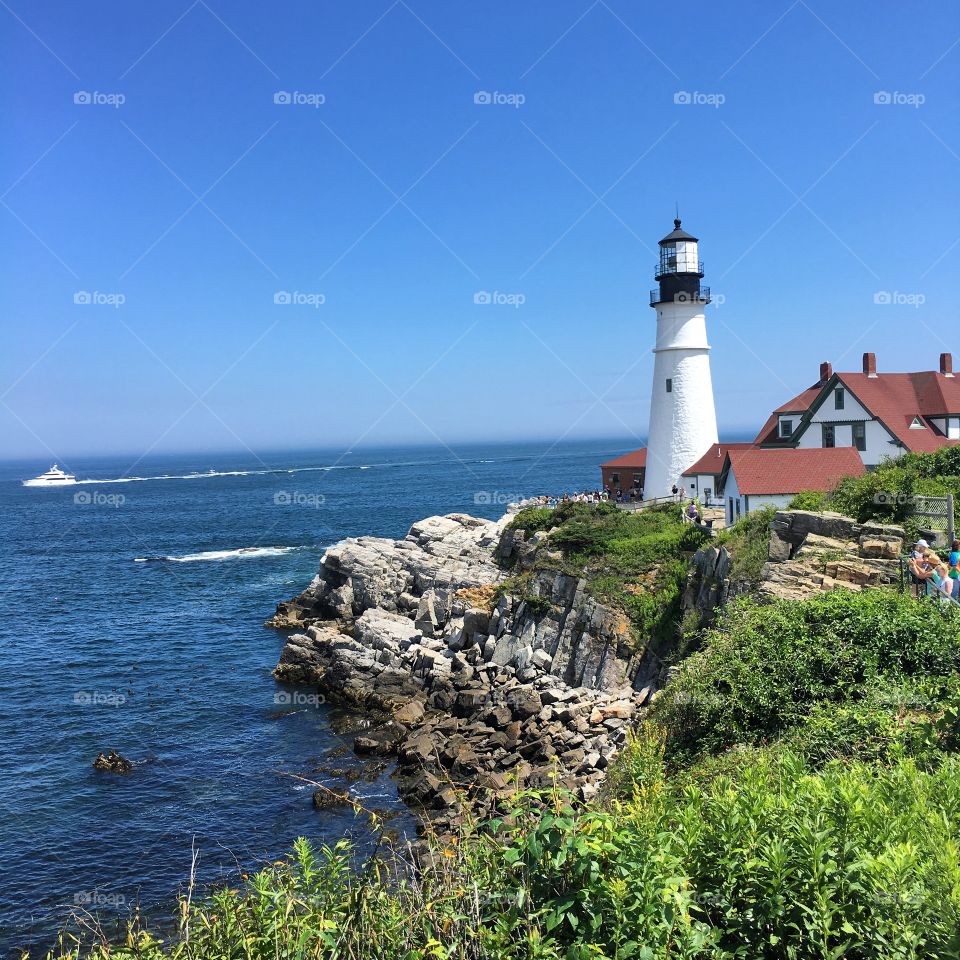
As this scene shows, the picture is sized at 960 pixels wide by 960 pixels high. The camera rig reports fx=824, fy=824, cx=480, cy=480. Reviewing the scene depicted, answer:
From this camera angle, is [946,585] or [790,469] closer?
[946,585]

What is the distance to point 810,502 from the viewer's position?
2200cm

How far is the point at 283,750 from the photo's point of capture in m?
24.4

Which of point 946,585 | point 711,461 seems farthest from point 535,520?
point 946,585

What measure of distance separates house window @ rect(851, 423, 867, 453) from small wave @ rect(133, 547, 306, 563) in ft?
137

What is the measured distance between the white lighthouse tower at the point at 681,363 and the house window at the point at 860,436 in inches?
248

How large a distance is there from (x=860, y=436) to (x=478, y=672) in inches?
816

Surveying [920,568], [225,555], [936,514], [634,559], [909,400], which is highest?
[909,400]

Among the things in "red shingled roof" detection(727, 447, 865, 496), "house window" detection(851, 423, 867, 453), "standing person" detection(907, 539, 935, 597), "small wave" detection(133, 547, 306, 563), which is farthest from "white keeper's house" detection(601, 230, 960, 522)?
"small wave" detection(133, 547, 306, 563)

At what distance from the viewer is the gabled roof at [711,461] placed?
122 feet

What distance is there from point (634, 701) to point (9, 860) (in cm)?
1573

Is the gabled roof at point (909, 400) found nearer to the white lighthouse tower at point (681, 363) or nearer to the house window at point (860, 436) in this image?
the house window at point (860, 436)

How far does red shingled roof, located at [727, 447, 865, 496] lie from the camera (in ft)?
93.7

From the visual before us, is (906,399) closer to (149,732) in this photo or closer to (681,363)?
(681,363)

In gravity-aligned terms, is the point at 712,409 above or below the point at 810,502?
above
